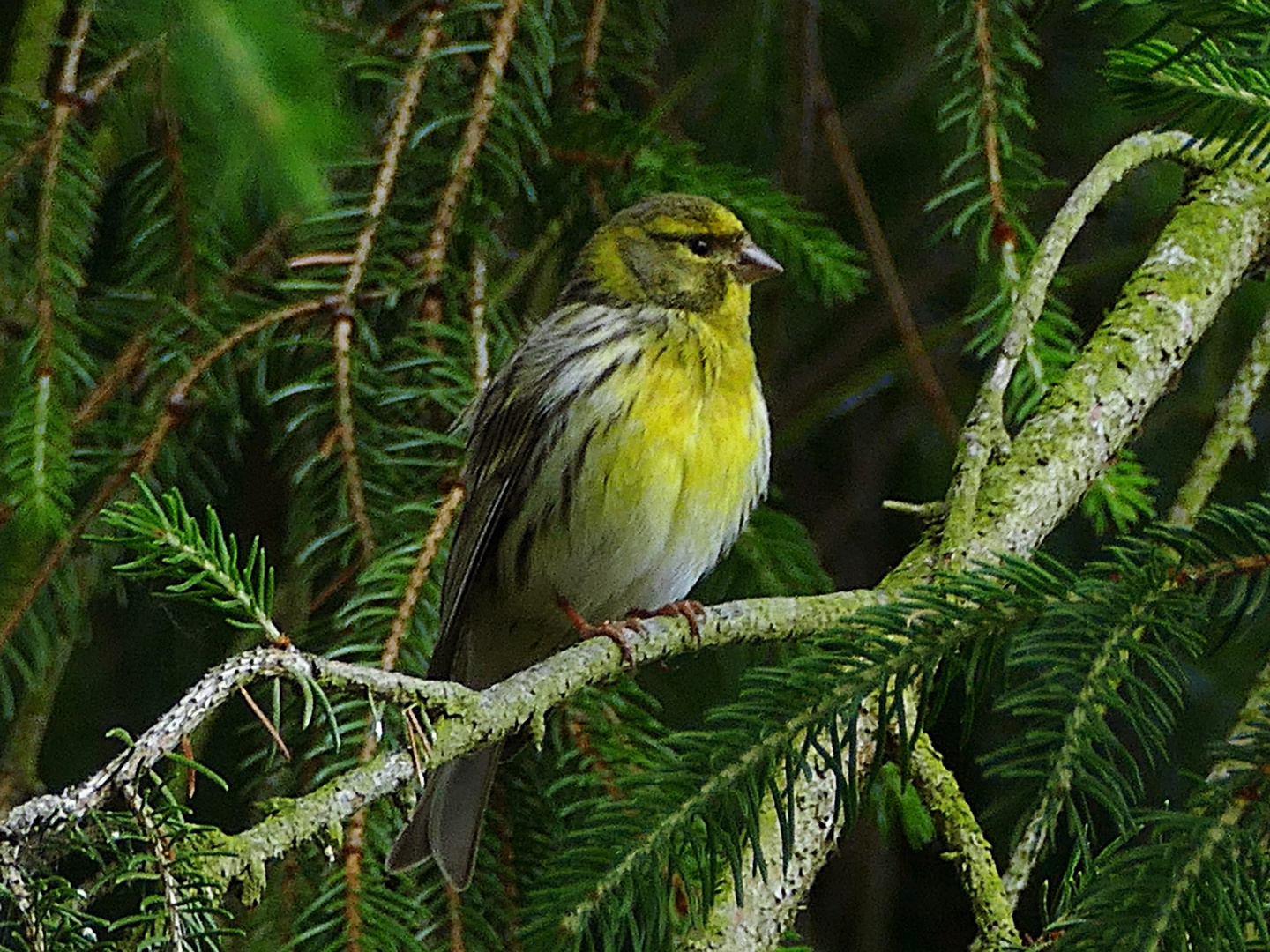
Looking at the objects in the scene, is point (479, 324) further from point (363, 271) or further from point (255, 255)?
point (255, 255)

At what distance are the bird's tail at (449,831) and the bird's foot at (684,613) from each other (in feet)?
0.85

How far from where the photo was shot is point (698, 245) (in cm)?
259

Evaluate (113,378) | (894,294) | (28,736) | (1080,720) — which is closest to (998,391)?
(1080,720)

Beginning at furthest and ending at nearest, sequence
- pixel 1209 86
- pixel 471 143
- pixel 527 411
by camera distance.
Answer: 1. pixel 527 411
2. pixel 471 143
3. pixel 1209 86

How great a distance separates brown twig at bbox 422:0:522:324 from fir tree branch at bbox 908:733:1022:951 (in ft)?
3.00

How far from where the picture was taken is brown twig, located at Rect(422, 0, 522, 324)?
2.12 m

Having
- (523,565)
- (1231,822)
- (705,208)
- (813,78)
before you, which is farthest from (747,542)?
(1231,822)

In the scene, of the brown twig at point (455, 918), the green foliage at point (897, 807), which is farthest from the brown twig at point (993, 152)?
the brown twig at point (455, 918)

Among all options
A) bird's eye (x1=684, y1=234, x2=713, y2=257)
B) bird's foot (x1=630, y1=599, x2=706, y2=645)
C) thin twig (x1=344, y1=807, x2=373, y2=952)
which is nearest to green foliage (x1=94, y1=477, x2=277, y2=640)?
thin twig (x1=344, y1=807, x2=373, y2=952)

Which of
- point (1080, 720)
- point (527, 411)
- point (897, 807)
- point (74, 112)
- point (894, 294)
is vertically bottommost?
point (897, 807)

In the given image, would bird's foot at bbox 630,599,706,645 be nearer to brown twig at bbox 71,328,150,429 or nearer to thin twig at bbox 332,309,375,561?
thin twig at bbox 332,309,375,561

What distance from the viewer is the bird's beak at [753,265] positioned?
249 centimetres

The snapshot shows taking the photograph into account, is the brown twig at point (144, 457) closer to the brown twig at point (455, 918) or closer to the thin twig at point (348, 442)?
the thin twig at point (348, 442)

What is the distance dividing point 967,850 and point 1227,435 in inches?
30.1
